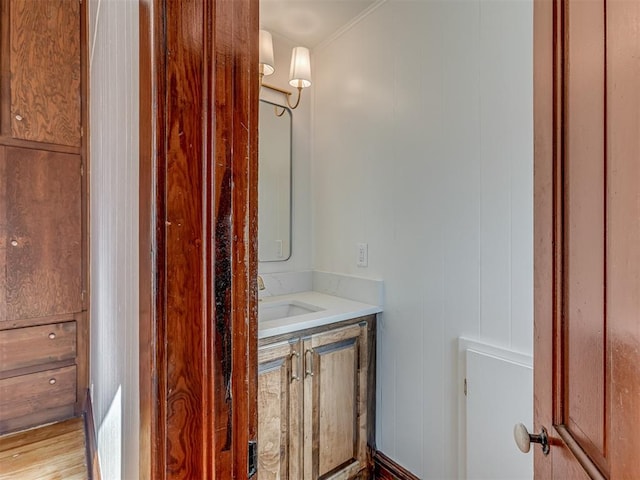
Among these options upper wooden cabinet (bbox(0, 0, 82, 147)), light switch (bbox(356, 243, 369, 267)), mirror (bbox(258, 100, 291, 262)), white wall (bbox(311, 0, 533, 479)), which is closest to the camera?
white wall (bbox(311, 0, 533, 479))

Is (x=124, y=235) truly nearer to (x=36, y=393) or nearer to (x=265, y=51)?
(x=265, y=51)

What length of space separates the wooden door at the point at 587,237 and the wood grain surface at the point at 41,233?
2.24 metres

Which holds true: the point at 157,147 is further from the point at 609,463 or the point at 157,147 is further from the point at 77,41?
the point at 77,41

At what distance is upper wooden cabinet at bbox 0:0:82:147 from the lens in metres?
1.78

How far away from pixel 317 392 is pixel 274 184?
4.06ft

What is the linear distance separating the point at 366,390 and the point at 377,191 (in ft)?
3.43

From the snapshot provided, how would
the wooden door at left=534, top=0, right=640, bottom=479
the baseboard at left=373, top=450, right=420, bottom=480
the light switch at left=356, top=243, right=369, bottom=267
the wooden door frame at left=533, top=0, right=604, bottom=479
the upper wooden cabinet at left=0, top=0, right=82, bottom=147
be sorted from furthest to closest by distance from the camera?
the light switch at left=356, top=243, right=369, bottom=267, the upper wooden cabinet at left=0, top=0, right=82, bottom=147, the baseboard at left=373, top=450, right=420, bottom=480, the wooden door frame at left=533, top=0, right=604, bottom=479, the wooden door at left=534, top=0, right=640, bottom=479

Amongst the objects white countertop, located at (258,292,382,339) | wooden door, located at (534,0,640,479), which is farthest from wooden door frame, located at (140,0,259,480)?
white countertop, located at (258,292,382,339)

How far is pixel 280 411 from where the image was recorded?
4.82 ft

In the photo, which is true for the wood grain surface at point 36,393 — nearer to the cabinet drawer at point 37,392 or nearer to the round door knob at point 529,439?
the cabinet drawer at point 37,392

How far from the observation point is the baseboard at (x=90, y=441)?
56.6 inches

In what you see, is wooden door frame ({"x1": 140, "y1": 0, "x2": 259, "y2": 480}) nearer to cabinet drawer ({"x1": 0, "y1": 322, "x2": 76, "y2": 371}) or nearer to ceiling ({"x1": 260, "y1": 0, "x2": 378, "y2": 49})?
ceiling ({"x1": 260, "y1": 0, "x2": 378, "y2": 49})

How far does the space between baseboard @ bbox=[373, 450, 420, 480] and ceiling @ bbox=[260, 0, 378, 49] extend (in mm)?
2383

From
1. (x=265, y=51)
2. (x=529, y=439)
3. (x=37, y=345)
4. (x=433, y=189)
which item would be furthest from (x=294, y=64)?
(x=37, y=345)
